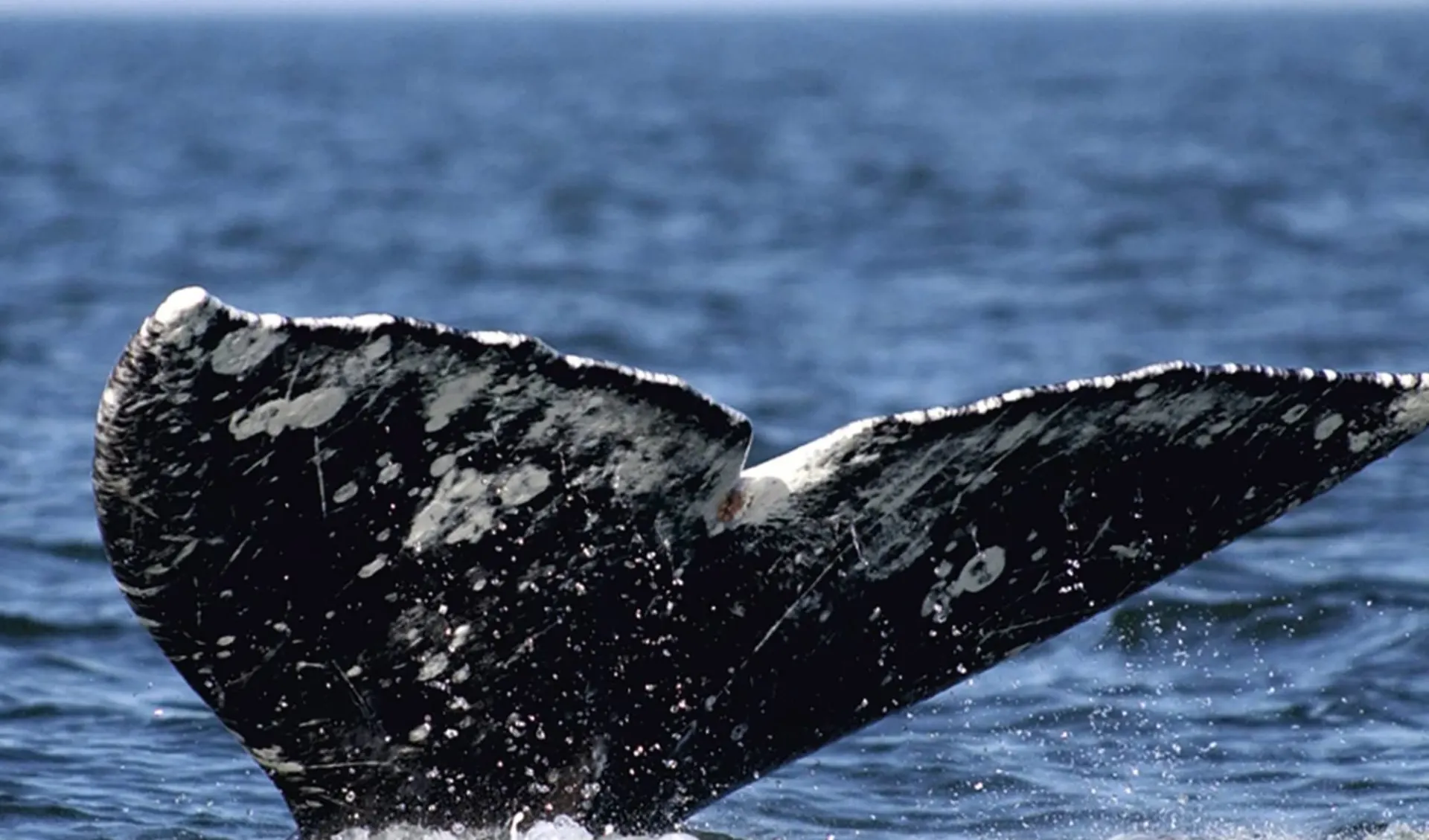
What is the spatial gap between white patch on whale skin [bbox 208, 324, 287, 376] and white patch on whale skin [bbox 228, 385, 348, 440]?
0.34 ft

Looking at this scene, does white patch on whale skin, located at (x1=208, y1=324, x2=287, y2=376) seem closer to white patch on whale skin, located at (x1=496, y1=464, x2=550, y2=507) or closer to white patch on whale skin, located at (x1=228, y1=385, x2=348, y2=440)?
white patch on whale skin, located at (x1=228, y1=385, x2=348, y2=440)

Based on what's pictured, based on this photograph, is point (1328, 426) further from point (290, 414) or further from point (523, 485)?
point (290, 414)

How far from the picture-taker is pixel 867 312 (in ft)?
60.1

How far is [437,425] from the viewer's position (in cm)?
401

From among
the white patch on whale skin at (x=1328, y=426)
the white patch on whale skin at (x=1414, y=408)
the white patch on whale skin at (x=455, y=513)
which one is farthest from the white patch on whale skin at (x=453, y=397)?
the white patch on whale skin at (x=1414, y=408)

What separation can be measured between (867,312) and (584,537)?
14.2 meters

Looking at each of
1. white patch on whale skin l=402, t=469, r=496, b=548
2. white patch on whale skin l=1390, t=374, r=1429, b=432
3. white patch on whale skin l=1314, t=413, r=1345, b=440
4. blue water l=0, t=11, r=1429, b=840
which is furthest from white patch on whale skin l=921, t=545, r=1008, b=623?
blue water l=0, t=11, r=1429, b=840

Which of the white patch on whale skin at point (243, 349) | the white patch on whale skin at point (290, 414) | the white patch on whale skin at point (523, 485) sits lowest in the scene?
the white patch on whale skin at point (523, 485)

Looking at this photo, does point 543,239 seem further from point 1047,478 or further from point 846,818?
point 1047,478

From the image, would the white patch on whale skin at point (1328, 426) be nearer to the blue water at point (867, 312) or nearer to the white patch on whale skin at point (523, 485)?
the white patch on whale skin at point (523, 485)

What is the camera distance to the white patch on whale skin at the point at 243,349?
3736 mm

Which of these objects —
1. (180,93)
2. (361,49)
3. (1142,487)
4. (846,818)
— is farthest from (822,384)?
(361,49)

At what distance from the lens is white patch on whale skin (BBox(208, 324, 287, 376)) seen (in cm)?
374

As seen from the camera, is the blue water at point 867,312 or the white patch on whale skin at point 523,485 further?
the blue water at point 867,312
